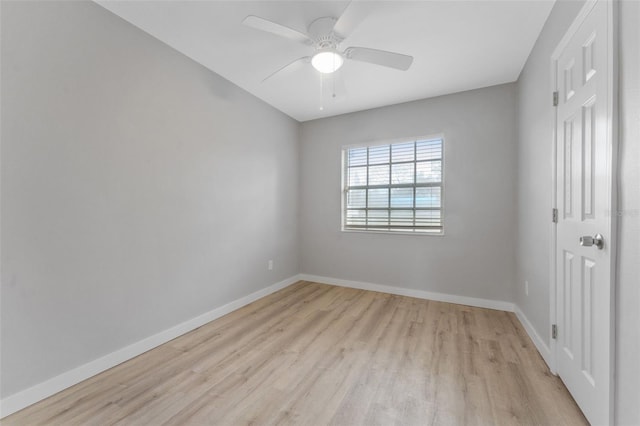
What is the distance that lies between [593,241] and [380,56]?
170cm

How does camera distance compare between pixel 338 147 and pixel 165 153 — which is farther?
pixel 338 147

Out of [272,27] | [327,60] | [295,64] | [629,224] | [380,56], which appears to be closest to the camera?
[629,224]

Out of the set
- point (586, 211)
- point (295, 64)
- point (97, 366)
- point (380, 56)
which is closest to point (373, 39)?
point (380, 56)

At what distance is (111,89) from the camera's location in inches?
72.8

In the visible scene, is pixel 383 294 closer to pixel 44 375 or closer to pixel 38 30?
pixel 44 375

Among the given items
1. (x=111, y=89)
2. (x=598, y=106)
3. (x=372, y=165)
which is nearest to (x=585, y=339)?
(x=598, y=106)

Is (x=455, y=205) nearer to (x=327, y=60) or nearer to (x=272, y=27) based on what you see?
(x=327, y=60)

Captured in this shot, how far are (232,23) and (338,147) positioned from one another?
2.19 meters

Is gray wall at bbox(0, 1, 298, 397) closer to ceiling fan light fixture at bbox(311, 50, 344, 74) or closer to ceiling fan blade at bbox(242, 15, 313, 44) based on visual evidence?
ceiling fan blade at bbox(242, 15, 313, 44)

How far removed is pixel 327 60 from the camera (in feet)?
6.56

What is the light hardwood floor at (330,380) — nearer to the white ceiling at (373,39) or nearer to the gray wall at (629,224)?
the gray wall at (629,224)

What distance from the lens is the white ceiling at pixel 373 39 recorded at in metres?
1.79

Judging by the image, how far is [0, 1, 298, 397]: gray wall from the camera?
1.46 metres

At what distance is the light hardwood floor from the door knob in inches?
37.6
